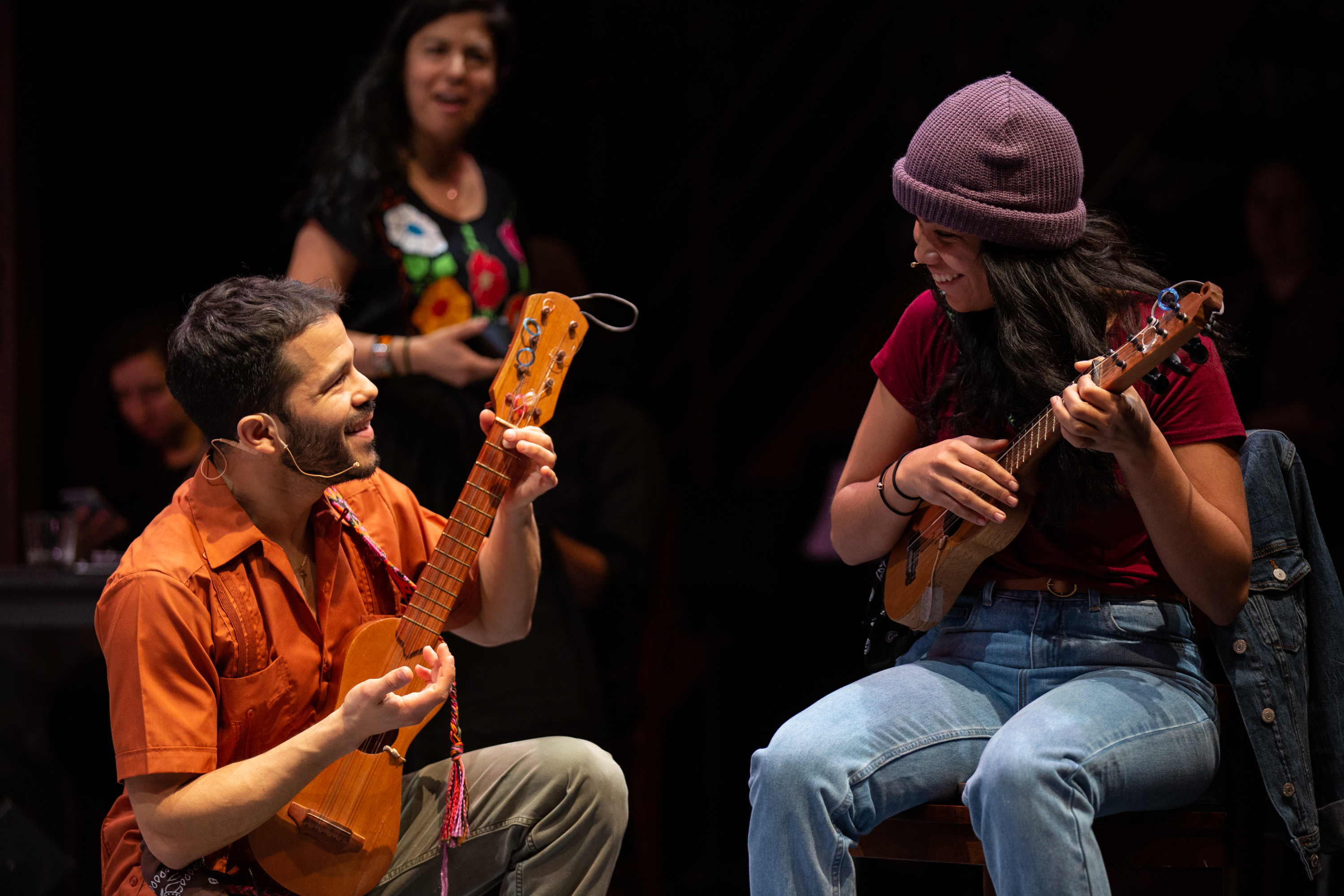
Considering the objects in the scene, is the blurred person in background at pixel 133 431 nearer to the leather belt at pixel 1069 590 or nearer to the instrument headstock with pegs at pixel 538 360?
the instrument headstock with pegs at pixel 538 360

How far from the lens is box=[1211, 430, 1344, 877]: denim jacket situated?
1.85 m

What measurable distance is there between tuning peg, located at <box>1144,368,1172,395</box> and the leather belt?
357 mm

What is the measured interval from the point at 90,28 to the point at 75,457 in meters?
1.30

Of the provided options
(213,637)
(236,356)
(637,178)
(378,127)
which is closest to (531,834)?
(213,637)

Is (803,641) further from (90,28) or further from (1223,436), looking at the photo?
(90,28)

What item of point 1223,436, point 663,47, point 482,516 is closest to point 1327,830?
point 1223,436

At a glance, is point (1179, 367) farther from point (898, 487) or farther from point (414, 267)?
point (414, 267)

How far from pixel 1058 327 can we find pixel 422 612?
99 cm

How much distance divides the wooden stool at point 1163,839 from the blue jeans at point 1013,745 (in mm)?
38

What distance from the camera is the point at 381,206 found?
2803 millimetres

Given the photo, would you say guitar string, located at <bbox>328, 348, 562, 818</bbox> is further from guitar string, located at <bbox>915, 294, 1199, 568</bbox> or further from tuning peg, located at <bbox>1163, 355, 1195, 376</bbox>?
tuning peg, located at <bbox>1163, 355, 1195, 376</bbox>

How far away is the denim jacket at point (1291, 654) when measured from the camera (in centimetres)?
185

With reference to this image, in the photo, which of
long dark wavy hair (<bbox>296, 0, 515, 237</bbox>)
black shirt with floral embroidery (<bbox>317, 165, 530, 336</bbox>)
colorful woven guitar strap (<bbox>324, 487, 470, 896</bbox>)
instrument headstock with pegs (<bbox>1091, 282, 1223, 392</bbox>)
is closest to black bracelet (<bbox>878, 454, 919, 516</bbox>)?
instrument headstock with pegs (<bbox>1091, 282, 1223, 392</bbox>)

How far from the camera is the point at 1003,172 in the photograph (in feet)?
6.09
